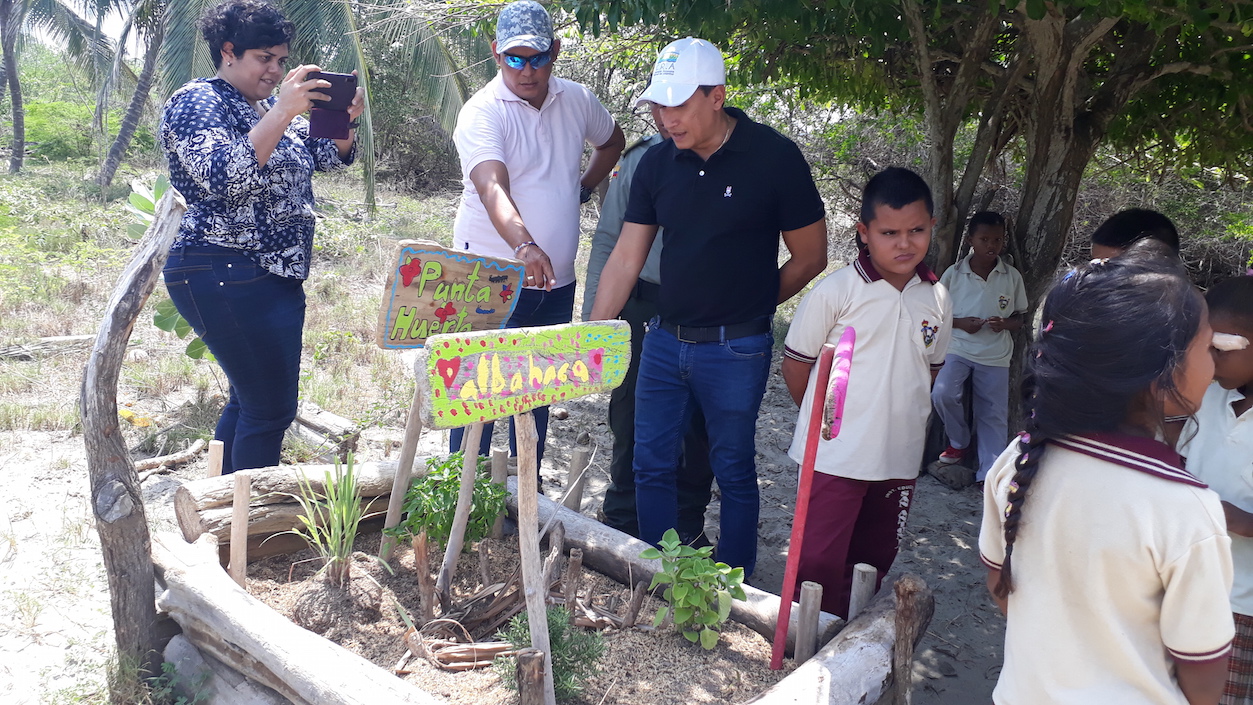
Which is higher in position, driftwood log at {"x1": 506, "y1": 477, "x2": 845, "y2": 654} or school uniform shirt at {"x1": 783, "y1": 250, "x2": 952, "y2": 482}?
school uniform shirt at {"x1": 783, "y1": 250, "x2": 952, "y2": 482}

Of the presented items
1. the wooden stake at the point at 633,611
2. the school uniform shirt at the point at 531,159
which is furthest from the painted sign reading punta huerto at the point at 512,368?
the school uniform shirt at the point at 531,159

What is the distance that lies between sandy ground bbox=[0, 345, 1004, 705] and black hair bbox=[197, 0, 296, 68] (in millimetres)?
2041

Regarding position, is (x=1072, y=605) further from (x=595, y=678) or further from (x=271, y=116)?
(x=271, y=116)

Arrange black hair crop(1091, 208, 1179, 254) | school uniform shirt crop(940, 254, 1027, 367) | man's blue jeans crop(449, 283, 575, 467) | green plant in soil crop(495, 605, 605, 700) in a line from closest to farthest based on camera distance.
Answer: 1. green plant in soil crop(495, 605, 605, 700)
2. man's blue jeans crop(449, 283, 575, 467)
3. black hair crop(1091, 208, 1179, 254)
4. school uniform shirt crop(940, 254, 1027, 367)

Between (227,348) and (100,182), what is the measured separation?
14197mm

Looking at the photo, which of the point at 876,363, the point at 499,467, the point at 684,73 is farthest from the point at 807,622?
the point at 684,73

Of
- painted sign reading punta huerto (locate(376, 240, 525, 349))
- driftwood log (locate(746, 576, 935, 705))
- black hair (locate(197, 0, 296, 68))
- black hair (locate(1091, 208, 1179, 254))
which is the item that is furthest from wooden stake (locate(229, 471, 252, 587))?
black hair (locate(1091, 208, 1179, 254))

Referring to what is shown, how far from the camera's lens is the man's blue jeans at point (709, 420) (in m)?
2.84

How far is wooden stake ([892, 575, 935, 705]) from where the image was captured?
6.91 feet

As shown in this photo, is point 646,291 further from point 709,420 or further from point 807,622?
point 807,622

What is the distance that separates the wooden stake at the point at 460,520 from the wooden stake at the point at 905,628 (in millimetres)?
1226

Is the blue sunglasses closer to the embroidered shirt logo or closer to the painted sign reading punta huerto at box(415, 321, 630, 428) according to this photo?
the painted sign reading punta huerto at box(415, 321, 630, 428)

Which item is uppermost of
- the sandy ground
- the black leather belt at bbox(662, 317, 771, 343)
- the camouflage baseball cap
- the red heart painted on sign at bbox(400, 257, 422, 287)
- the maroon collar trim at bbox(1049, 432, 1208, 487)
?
the camouflage baseball cap

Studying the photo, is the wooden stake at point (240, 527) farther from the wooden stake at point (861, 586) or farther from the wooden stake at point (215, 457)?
the wooden stake at point (861, 586)
